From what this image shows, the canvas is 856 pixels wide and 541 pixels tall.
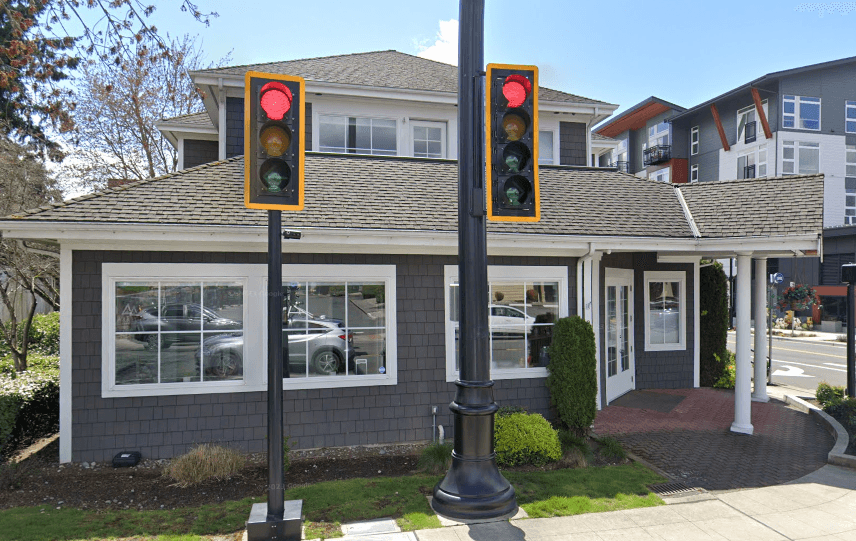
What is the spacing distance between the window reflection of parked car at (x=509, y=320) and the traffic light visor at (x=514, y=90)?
4225 mm

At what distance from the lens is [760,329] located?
385 inches

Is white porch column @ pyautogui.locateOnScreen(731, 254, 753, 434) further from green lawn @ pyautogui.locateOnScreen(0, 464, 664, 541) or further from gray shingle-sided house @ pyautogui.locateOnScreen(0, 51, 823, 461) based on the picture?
green lawn @ pyautogui.locateOnScreen(0, 464, 664, 541)

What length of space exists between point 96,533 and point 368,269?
A: 13.8ft

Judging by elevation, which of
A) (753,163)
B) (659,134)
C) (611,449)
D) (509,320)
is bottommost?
(611,449)

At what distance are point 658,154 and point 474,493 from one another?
3912 cm

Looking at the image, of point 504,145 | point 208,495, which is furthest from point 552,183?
point 208,495

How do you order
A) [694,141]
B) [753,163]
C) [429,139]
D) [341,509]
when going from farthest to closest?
1. [694,141]
2. [753,163]
3. [429,139]
4. [341,509]

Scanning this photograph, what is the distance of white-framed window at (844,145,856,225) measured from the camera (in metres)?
31.2

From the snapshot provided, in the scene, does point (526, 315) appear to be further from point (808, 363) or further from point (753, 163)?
point (753, 163)

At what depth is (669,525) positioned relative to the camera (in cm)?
496

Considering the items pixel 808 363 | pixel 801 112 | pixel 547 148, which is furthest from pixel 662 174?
pixel 547 148

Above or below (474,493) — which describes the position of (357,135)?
above

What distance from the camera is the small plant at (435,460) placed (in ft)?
20.9

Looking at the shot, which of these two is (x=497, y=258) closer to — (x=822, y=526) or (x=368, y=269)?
(x=368, y=269)
